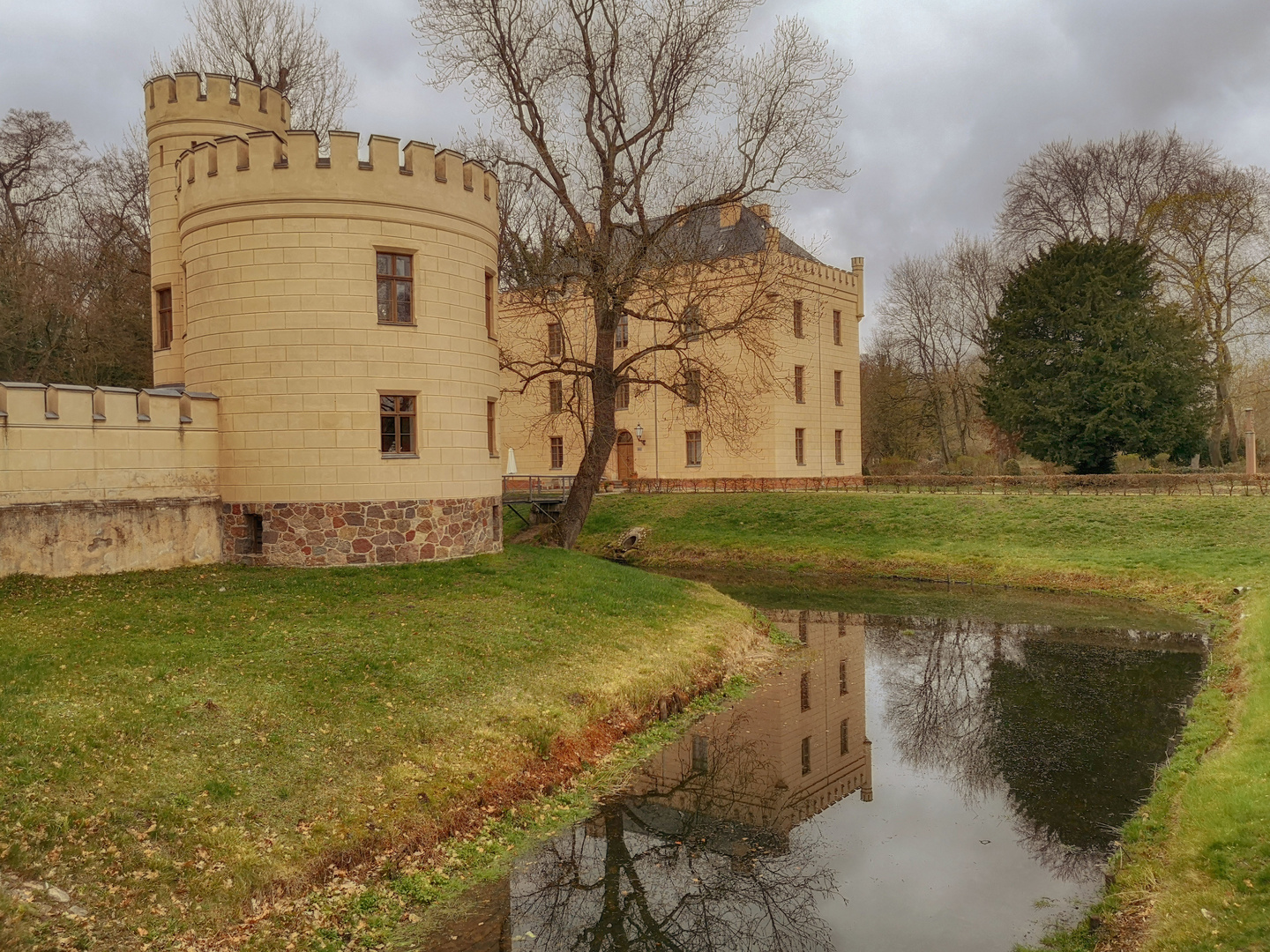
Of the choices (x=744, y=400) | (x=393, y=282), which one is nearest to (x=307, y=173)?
(x=393, y=282)

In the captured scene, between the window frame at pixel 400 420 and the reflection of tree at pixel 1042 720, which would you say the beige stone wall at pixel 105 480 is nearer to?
the window frame at pixel 400 420

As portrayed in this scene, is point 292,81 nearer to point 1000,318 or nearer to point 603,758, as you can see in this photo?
point 603,758

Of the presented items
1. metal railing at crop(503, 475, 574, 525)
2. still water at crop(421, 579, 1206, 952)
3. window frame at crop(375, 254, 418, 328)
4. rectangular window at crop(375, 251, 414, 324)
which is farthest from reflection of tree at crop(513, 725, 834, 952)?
metal railing at crop(503, 475, 574, 525)

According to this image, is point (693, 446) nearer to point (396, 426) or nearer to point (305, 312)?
point (396, 426)

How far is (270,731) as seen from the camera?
917 centimetres

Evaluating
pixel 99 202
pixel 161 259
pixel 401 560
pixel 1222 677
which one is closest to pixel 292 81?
pixel 99 202

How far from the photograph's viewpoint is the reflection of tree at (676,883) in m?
7.49

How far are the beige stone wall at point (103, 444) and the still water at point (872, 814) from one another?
32.2 feet

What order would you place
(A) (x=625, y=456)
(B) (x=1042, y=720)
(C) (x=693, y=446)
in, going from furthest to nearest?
1. (A) (x=625, y=456)
2. (C) (x=693, y=446)
3. (B) (x=1042, y=720)

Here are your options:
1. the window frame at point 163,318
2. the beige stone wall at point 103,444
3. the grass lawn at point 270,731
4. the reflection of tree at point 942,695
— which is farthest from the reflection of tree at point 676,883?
the window frame at point 163,318

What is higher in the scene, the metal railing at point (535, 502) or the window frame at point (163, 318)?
the window frame at point (163, 318)

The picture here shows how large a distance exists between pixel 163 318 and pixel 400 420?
6337 mm

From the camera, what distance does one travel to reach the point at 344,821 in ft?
26.7

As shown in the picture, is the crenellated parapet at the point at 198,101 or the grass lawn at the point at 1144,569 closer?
the grass lawn at the point at 1144,569
